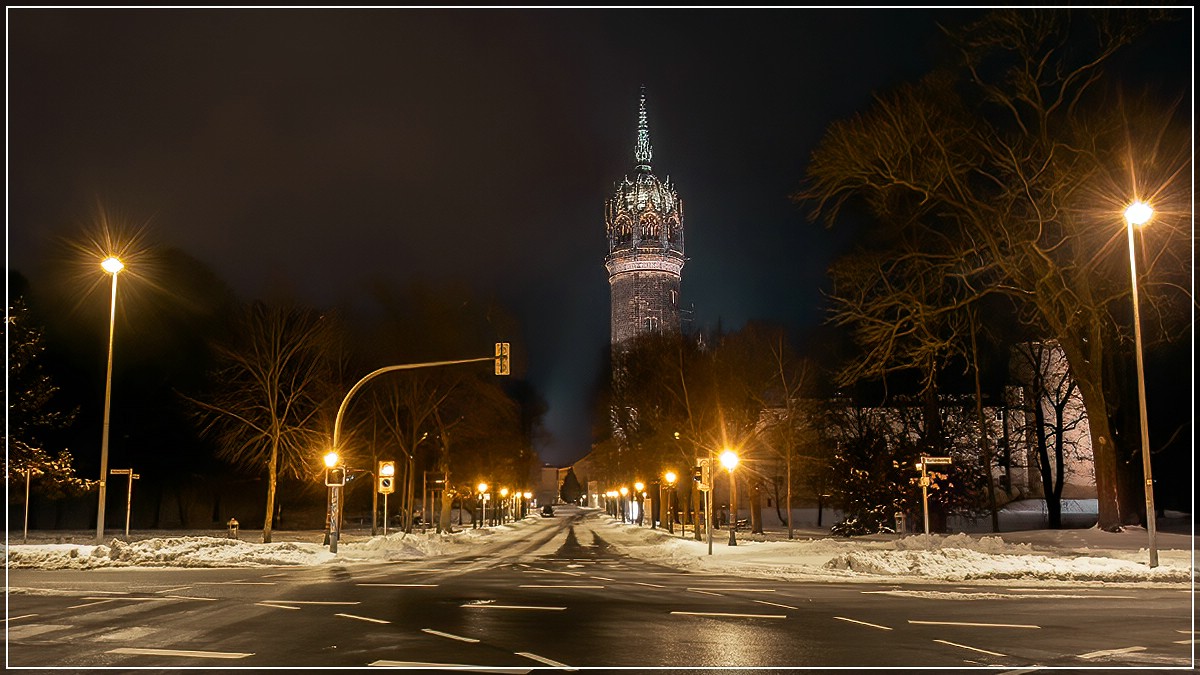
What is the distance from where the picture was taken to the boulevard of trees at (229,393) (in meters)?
Answer: 43.8

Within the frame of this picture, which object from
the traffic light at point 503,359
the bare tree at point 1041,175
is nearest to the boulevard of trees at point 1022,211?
the bare tree at point 1041,175

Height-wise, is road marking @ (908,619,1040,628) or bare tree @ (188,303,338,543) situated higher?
bare tree @ (188,303,338,543)

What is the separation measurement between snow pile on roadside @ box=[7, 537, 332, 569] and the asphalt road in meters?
5.30

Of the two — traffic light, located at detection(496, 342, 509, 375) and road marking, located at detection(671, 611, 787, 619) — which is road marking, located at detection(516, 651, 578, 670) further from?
traffic light, located at detection(496, 342, 509, 375)

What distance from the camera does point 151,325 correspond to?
61531 mm

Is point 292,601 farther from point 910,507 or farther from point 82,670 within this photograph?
point 910,507

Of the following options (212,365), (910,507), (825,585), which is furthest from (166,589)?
(212,365)

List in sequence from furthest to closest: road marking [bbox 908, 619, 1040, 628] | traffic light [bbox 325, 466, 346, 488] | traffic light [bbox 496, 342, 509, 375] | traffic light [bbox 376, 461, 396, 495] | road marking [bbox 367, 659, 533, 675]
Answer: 1. traffic light [bbox 376, 461, 396, 495]
2. traffic light [bbox 325, 466, 346, 488]
3. traffic light [bbox 496, 342, 509, 375]
4. road marking [bbox 908, 619, 1040, 628]
5. road marking [bbox 367, 659, 533, 675]

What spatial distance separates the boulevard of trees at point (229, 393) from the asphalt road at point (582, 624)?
2350 cm

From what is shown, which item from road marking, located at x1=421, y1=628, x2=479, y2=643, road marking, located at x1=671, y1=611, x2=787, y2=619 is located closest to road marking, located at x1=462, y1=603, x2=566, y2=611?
road marking, located at x1=671, y1=611, x2=787, y2=619

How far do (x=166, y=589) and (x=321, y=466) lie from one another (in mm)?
27864

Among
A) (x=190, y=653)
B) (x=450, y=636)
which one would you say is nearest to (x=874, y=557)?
(x=450, y=636)

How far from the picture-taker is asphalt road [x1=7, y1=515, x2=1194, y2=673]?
10.4 m

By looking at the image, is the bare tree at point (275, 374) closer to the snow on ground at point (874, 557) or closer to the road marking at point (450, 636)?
the snow on ground at point (874, 557)
